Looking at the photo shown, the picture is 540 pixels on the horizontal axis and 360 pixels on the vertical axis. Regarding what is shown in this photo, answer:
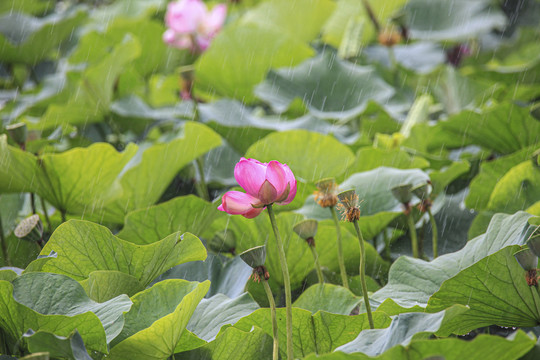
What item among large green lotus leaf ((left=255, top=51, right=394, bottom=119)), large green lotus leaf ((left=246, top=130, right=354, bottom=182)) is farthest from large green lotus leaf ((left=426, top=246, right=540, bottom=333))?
large green lotus leaf ((left=255, top=51, right=394, bottom=119))

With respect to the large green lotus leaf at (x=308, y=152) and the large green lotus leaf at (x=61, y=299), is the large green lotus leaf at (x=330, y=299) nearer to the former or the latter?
the large green lotus leaf at (x=61, y=299)

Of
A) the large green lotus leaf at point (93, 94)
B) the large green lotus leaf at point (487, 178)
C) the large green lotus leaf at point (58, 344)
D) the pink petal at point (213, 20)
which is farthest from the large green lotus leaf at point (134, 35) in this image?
the large green lotus leaf at point (58, 344)

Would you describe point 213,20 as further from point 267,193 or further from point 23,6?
point 267,193

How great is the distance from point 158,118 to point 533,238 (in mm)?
1197

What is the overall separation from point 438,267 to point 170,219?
1.40 feet

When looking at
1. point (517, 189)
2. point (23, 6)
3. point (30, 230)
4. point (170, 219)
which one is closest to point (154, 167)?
point (170, 219)

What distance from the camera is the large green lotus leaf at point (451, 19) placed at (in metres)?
2.18

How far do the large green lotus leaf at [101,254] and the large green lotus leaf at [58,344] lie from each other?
0.67ft

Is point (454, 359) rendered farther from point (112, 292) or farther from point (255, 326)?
point (112, 292)

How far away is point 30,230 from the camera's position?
3.01ft

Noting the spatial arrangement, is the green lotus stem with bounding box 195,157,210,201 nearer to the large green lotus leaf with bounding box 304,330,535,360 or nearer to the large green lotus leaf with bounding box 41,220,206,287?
the large green lotus leaf with bounding box 41,220,206,287

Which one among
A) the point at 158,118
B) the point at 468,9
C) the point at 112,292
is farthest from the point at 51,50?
the point at 112,292

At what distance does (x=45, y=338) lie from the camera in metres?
0.61

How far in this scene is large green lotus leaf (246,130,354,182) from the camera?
1221 mm
